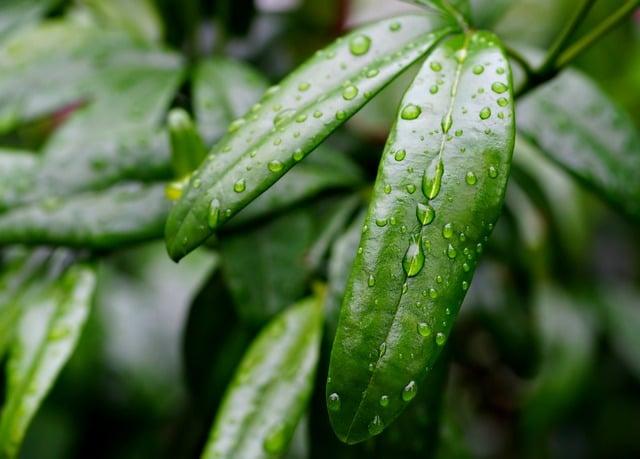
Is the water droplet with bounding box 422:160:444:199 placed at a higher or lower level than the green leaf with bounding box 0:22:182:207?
higher

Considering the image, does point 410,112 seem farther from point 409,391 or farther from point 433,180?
point 409,391

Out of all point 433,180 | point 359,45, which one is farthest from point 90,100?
point 433,180

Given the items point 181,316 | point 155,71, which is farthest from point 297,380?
point 181,316

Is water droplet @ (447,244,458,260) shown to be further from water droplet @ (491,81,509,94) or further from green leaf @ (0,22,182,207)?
green leaf @ (0,22,182,207)

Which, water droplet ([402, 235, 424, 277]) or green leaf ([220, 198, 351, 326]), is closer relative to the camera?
water droplet ([402, 235, 424, 277])

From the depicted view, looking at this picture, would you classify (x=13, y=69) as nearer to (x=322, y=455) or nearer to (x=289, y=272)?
(x=289, y=272)

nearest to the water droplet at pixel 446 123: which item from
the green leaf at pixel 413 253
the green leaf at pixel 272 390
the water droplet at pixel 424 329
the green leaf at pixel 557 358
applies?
the green leaf at pixel 413 253

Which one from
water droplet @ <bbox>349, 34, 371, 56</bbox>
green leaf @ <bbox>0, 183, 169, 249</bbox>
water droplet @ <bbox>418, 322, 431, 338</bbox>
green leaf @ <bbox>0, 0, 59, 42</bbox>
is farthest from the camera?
green leaf @ <bbox>0, 0, 59, 42</bbox>

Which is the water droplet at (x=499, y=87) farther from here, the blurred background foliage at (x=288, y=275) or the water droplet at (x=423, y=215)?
the blurred background foliage at (x=288, y=275)

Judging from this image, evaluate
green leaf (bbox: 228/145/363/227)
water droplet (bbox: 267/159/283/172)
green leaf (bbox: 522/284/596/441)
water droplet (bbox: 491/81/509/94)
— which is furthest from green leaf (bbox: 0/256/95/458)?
green leaf (bbox: 522/284/596/441)
